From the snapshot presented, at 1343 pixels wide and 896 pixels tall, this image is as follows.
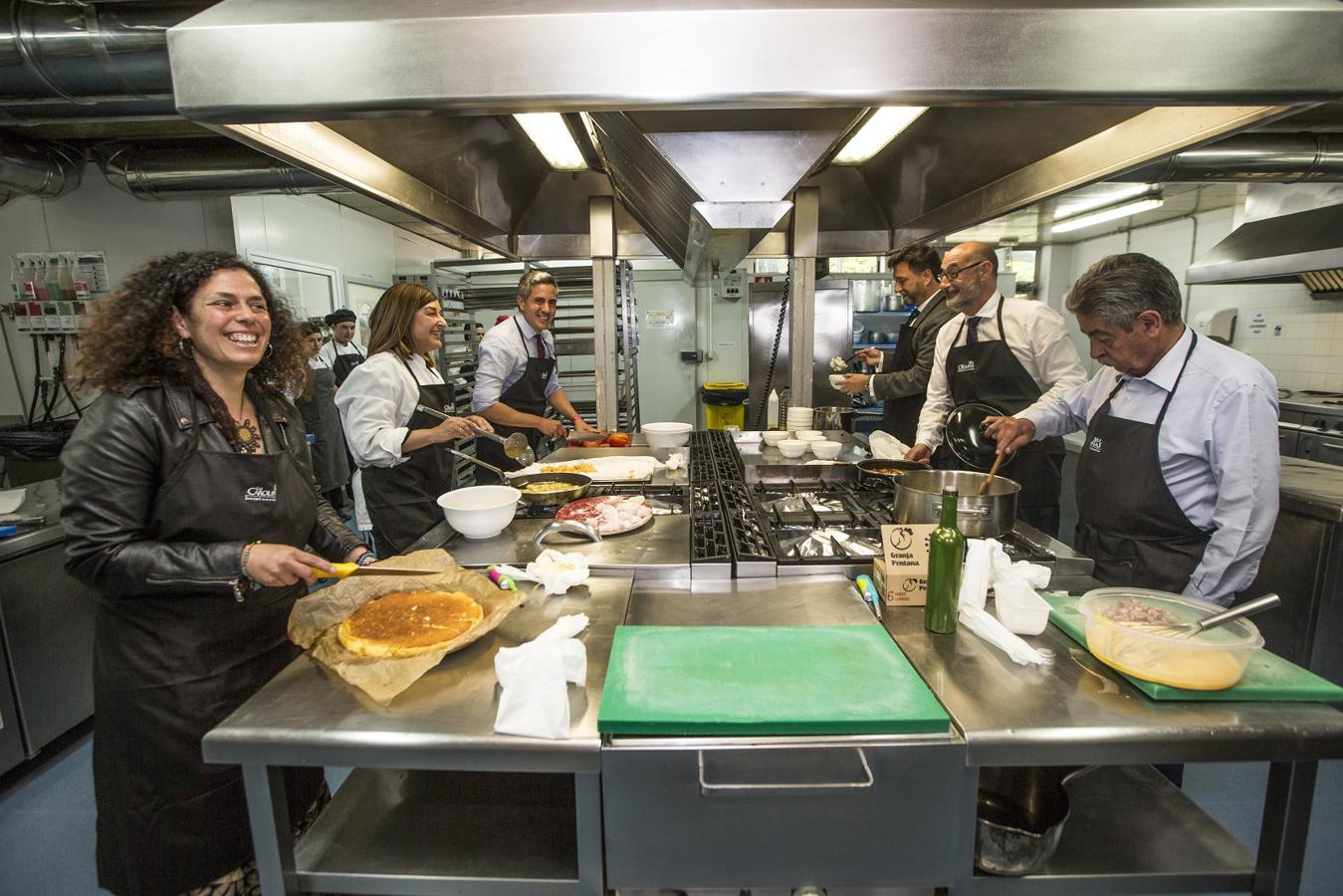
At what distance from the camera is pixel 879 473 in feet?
7.23

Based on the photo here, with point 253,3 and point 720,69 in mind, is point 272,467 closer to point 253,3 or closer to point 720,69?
point 253,3

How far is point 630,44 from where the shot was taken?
3.18 ft

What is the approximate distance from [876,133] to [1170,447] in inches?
82.0

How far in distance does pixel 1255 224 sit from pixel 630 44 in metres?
5.88

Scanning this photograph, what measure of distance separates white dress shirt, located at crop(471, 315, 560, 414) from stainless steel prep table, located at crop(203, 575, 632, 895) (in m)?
2.63

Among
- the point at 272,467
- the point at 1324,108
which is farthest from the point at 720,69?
the point at 1324,108

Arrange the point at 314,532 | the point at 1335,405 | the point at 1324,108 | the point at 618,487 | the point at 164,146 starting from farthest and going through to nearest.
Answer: the point at 1335,405 → the point at 164,146 → the point at 1324,108 → the point at 618,487 → the point at 314,532

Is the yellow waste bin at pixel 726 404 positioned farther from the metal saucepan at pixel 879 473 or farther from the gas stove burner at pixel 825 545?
the gas stove burner at pixel 825 545

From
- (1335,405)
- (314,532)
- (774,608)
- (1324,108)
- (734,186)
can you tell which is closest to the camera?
(774,608)

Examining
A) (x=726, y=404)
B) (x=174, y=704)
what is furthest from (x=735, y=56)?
(x=726, y=404)

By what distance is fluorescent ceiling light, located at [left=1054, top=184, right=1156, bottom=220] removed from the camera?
558cm

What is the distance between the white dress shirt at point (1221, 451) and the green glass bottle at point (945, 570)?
894 mm

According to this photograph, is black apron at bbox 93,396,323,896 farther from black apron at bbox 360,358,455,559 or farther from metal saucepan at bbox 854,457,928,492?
metal saucepan at bbox 854,457,928,492

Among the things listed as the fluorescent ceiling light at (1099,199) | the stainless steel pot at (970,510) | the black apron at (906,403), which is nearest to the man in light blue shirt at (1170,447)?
the stainless steel pot at (970,510)
